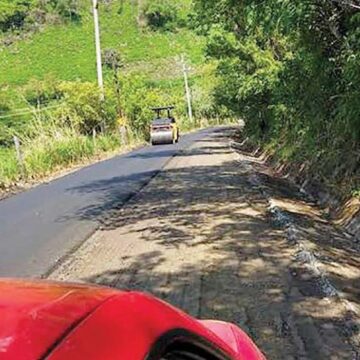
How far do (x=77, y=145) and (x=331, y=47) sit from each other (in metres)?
18.5

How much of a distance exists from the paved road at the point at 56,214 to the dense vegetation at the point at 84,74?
393 cm

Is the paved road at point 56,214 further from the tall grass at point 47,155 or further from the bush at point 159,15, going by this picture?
the bush at point 159,15

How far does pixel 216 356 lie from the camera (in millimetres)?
2188

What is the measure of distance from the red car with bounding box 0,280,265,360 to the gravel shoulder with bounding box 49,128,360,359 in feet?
9.81

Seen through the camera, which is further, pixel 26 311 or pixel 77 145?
pixel 77 145

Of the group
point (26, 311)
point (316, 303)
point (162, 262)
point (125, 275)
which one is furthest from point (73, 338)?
point (162, 262)

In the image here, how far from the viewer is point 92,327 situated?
1.79 meters

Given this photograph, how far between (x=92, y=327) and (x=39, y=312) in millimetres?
161

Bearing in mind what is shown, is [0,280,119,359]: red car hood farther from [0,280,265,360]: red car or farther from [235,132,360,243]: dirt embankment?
[235,132,360,243]: dirt embankment

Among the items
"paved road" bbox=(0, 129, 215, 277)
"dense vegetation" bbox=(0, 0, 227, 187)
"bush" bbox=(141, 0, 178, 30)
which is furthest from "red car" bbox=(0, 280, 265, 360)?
"bush" bbox=(141, 0, 178, 30)

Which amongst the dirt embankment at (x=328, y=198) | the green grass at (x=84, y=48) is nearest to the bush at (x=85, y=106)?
the dirt embankment at (x=328, y=198)

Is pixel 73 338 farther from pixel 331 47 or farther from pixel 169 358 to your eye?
pixel 331 47

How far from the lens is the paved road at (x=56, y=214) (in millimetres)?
8898

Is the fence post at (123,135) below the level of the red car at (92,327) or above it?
below
